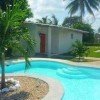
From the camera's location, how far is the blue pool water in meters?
10.9

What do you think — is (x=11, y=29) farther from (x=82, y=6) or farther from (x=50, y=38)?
(x=82, y=6)

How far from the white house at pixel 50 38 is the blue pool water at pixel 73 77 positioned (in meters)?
5.26

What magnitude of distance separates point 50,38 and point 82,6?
2307cm

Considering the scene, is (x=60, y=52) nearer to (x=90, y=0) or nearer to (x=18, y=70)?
(x=18, y=70)

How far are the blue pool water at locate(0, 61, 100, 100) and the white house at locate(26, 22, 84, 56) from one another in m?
5.26

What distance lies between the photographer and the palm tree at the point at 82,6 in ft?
147

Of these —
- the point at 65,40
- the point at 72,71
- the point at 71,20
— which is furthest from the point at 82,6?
the point at 72,71

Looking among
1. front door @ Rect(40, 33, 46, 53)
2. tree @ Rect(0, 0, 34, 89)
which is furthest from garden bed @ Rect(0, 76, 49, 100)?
front door @ Rect(40, 33, 46, 53)

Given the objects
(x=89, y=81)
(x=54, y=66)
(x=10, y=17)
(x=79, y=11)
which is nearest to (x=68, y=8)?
(x=79, y=11)

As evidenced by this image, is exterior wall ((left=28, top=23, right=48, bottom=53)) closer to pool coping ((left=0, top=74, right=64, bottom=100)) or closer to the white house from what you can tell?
the white house

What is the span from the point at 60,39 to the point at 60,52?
50.1 inches

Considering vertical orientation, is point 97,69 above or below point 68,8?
below

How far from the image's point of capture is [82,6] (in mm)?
45500

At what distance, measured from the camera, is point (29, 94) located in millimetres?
9898
